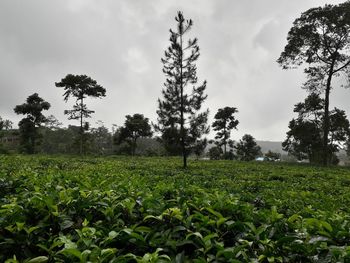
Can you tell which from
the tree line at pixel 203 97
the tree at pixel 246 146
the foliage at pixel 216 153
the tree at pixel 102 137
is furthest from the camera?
the tree at pixel 102 137

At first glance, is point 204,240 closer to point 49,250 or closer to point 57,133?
point 49,250

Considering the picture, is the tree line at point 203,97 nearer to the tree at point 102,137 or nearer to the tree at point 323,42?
the tree at point 323,42

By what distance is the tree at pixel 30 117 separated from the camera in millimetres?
37938

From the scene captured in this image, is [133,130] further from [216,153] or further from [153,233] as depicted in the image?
[153,233]

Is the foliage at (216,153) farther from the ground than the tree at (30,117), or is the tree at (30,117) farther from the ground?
the tree at (30,117)

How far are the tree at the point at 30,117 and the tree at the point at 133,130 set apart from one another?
10738mm

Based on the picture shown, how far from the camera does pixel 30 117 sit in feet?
128

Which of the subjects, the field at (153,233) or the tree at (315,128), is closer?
the field at (153,233)

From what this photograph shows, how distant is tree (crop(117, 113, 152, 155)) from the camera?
43812 mm

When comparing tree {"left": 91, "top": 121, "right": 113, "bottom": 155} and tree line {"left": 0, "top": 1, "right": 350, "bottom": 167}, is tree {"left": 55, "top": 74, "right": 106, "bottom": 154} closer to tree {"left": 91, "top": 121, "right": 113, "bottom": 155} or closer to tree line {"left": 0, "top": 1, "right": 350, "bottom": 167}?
tree line {"left": 0, "top": 1, "right": 350, "bottom": 167}

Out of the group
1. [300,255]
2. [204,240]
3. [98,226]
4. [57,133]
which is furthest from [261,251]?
[57,133]

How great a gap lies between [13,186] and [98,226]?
229 centimetres

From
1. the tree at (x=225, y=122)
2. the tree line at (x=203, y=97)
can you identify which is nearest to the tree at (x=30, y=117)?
the tree line at (x=203, y=97)

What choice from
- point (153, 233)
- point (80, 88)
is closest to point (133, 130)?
point (80, 88)
